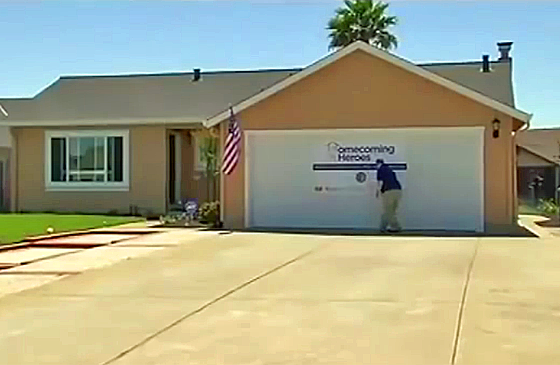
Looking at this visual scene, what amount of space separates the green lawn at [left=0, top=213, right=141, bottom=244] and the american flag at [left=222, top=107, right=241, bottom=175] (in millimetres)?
3014

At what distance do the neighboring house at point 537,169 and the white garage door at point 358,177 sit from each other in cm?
1585

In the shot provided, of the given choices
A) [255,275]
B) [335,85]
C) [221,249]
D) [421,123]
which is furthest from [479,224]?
[255,275]

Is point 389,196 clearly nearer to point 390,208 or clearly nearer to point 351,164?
point 390,208

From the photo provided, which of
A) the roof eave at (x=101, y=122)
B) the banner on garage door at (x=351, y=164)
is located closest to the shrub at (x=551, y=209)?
the banner on garage door at (x=351, y=164)

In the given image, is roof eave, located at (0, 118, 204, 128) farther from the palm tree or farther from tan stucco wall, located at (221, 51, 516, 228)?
the palm tree

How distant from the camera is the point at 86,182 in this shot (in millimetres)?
27375

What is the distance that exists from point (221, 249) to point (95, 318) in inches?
276

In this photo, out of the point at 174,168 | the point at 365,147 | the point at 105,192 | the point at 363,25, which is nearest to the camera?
Result: the point at 365,147

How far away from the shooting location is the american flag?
2173 cm

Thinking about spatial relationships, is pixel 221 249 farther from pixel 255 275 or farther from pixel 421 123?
pixel 421 123

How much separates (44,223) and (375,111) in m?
8.00

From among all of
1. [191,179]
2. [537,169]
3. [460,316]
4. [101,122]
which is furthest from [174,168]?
[537,169]

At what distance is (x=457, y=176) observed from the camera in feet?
68.4

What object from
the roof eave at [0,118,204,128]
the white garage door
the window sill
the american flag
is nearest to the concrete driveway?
the white garage door
